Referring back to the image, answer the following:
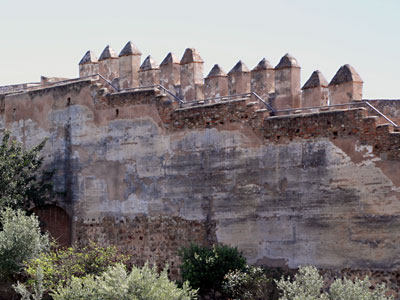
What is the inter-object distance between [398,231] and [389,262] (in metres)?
0.70

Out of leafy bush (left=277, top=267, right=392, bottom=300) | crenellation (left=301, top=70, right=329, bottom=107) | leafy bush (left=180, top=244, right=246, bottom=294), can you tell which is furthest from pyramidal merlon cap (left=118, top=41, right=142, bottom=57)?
leafy bush (left=277, top=267, right=392, bottom=300)

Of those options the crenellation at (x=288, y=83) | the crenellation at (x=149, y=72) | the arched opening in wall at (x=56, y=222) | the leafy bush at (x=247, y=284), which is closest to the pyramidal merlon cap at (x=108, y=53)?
the crenellation at (x=149, y=72)

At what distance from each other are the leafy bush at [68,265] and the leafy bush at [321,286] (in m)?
5.36

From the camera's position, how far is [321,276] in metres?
20.7

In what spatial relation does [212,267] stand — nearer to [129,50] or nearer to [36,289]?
[36,289]

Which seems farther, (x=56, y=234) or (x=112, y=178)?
(x=56, y=234)

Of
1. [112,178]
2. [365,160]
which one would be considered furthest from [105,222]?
[365,160]

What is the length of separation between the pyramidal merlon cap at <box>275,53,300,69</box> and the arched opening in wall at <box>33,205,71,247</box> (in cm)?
796

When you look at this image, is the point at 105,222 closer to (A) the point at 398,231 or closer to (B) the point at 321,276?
(B) the point at 321,276

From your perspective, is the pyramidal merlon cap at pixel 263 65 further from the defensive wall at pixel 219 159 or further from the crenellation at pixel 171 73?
the crenellation at pixel 171 73

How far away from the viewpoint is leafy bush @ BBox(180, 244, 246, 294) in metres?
21.6

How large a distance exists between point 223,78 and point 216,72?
236 millimetres

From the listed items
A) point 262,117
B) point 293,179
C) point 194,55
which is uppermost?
point 194,55

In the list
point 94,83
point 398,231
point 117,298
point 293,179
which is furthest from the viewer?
point 94,83
